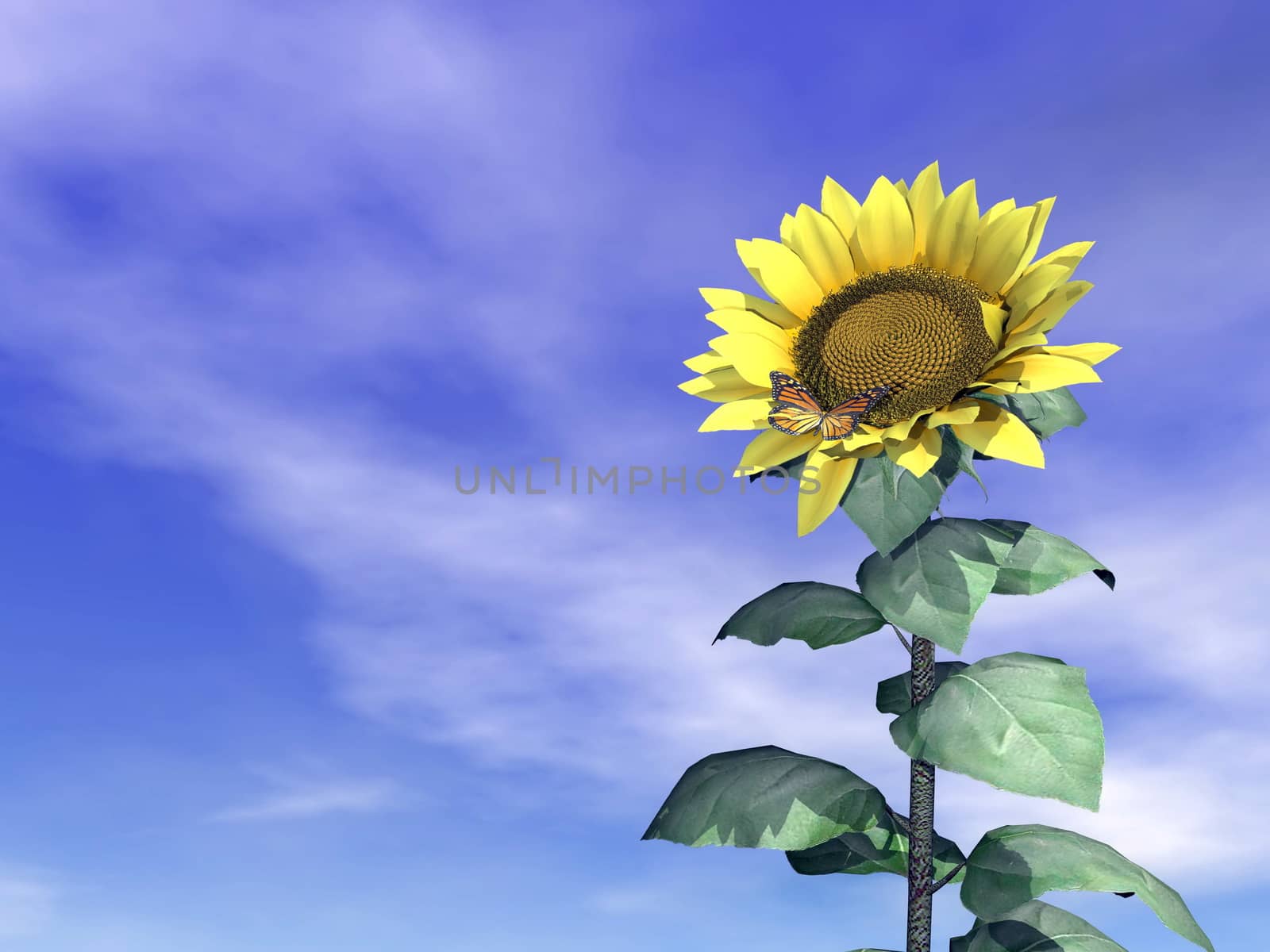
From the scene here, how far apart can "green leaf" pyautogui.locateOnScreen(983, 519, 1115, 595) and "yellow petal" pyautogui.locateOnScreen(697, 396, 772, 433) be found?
101 centimetres

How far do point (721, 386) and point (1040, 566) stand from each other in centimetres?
136

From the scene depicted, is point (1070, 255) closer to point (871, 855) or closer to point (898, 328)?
point (898, 328)

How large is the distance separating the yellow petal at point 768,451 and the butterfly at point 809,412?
8 cm

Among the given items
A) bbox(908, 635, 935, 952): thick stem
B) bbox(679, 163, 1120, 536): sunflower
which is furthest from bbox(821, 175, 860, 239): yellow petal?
bbox(908, 635, 935, 952): thick stem

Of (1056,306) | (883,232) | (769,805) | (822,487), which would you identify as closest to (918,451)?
(822,487)

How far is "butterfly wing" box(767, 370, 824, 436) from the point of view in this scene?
399 cm

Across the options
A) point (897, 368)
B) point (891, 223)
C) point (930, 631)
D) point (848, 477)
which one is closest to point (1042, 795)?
point (930, 631)

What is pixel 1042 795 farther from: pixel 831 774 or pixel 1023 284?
pixel 1023 284

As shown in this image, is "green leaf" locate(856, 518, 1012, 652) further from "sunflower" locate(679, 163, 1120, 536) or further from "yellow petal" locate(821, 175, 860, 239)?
"yellow petal" locate(821, 175, 860, 239)

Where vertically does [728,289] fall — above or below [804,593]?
above

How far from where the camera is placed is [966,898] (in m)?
4.36

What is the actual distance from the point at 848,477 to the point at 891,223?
1.01m

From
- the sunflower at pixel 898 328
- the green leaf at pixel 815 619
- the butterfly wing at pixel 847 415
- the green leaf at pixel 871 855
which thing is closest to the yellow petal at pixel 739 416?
the sunflower at pixel 898 328

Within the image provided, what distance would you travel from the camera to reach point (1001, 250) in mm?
4160
